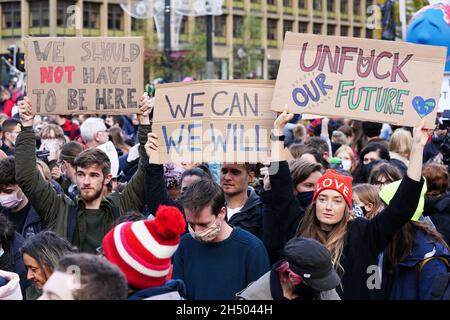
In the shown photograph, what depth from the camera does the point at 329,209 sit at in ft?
17.2

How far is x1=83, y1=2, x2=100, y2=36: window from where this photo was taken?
2544 inches

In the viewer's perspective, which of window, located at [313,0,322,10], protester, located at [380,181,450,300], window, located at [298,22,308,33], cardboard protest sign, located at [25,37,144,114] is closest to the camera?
protester, located at [380,181,450,300]

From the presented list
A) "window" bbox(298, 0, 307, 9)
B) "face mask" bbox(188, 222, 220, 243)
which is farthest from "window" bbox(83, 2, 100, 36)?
"face mask" bbox(188, 222, 220, 243)

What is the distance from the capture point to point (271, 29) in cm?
7406

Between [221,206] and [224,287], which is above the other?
[221,206]

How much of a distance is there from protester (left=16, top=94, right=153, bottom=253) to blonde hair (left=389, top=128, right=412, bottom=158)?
178 inches

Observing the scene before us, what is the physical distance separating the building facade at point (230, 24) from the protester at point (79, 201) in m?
51.0

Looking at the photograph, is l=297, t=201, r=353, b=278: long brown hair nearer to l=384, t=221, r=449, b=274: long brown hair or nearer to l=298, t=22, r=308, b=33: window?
l=384, t=221, r=449, b=274: long brown hair

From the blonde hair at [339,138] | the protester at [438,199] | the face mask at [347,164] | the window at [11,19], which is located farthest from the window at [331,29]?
the protester at [438,199]

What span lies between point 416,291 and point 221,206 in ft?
3.85

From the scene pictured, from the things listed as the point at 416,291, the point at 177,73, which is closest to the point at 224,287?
the point at 416,291

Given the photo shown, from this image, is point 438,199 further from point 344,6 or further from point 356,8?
point 356,8

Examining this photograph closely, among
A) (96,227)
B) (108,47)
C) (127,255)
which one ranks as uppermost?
(108,47)
